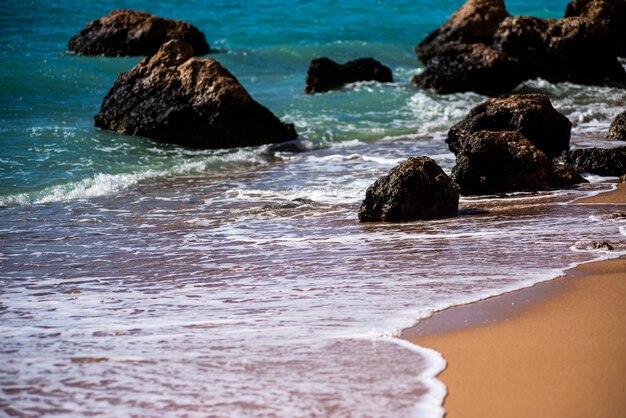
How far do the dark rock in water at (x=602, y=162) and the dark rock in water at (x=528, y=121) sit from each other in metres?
0.73

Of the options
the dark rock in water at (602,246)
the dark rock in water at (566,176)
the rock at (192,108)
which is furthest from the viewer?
the rock at (192,108)

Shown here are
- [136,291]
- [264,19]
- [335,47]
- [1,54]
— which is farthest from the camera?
[264,19]

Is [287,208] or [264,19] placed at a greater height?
[264,19]

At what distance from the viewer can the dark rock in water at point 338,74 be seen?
17859 millimetres

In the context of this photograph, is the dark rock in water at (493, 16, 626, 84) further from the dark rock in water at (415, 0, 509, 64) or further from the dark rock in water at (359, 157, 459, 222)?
the dark rock in water at (359, 157, 459, 222)

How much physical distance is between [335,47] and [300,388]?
73.0ft

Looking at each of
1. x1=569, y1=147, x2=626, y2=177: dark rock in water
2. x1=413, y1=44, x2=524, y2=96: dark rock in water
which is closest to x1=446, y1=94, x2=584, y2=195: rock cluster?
x1=569, y1=147, x2=626, y2=177: dark rock in water

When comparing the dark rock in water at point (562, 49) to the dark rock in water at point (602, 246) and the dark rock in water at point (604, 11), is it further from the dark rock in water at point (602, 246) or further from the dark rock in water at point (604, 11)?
the dark rock in water at point (602, 246)

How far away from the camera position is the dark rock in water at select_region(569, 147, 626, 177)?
916cm

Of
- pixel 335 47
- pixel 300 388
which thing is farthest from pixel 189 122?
pixel 335 47

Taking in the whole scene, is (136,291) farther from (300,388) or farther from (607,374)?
(607,374)

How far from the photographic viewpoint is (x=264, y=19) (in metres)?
30.1

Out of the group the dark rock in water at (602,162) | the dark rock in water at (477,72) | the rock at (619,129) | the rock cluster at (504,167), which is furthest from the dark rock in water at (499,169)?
the dark rock in water at (477,72)

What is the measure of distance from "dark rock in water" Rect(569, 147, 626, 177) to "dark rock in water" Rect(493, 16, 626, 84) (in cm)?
891
